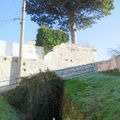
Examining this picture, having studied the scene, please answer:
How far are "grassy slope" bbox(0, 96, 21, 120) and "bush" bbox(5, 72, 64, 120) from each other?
1.73 feet

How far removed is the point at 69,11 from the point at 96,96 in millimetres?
22956

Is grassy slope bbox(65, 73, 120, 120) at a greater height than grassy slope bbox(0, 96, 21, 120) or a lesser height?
greater

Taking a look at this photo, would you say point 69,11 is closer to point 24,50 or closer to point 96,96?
point 24,50

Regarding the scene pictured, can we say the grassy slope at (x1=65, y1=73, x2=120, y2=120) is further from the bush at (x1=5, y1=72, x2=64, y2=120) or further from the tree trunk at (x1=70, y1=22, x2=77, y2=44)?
the tree trunk at (x1=70, y1=22, x2=77, y2=44)

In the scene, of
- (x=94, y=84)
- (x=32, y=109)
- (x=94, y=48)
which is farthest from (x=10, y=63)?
(x=94, y=84)

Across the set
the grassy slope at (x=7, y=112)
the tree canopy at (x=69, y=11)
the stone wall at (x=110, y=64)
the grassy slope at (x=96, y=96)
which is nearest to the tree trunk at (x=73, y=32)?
the tree canopy at (x=69, y=11)

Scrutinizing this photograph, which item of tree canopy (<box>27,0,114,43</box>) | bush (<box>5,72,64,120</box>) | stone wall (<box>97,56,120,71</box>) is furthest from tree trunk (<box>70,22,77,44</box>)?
bush (<box>5,72,64,120</box>)

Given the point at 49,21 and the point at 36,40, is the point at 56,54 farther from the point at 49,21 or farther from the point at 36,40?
the point at 49,21

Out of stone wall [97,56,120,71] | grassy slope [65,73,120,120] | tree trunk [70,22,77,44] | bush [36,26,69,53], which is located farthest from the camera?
tree trunk [70,22,77,44]

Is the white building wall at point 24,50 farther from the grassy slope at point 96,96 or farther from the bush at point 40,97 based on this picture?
the grassy slope at point 96,96

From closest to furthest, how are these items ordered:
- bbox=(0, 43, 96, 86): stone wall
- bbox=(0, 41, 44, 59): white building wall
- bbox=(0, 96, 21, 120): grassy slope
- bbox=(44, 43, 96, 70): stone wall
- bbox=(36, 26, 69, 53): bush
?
bbox=(0, 96, 21, 120): grassy slope → bbox=(0, 43, 96, 86): stone wall → bbox=(0, 41, 44, 59): white building wall → bbox=(44, 43, 96, 70): stone wall → bbox=(36, 26, 69, 53): bush

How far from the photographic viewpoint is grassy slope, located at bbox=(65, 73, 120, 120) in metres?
11.5

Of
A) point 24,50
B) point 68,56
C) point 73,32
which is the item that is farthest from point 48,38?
point 73,32

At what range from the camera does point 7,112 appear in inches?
641
